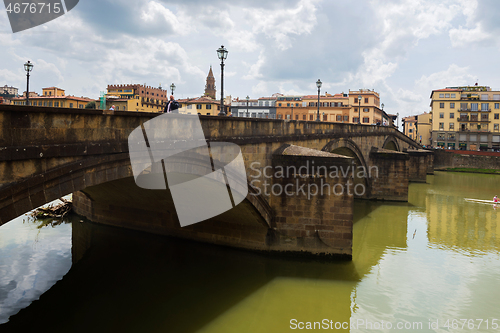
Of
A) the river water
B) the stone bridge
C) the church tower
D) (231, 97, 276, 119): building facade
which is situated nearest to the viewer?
the stone bridge

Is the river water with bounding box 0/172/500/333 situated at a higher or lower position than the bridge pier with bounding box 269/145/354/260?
lower

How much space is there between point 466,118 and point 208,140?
63538 mm

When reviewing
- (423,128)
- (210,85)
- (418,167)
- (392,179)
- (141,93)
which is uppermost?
(210,85)

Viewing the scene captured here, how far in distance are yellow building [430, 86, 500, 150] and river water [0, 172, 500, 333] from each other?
5169 cm

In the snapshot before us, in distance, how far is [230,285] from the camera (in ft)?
38.8

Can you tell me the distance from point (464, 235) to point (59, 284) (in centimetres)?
1670

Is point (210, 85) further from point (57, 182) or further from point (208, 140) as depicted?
point (57, 182)

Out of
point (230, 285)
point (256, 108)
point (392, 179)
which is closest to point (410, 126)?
point (256, 108)

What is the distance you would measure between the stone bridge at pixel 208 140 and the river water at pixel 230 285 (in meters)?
0.77

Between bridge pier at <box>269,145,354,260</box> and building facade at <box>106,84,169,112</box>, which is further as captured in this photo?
building facade at <box>106,84,169,112</box>

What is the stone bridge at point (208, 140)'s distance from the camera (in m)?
5.95

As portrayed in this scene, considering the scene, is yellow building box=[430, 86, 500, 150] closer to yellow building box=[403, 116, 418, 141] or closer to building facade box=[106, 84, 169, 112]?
yellow building box=[403, 116, 418, 141]

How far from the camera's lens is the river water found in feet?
31.8

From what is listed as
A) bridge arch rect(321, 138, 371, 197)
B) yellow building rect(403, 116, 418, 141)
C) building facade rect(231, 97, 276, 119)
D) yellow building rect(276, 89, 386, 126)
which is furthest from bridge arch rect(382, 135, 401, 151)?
yellow building rect(403, 116, 418, 141)
